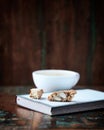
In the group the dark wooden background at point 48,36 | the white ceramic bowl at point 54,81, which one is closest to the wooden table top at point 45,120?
the white ceramic bowl at point 54,81

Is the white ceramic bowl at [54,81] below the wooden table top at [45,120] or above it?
above

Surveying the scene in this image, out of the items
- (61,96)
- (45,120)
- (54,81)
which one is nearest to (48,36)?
(54,81)

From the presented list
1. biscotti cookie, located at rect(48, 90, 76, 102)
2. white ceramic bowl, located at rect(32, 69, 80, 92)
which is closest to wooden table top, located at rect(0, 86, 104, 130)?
biscotti cookie, located at rect(48, 90, 76, 102)

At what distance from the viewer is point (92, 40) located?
315 cm

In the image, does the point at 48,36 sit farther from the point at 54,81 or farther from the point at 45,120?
the point at 45,120

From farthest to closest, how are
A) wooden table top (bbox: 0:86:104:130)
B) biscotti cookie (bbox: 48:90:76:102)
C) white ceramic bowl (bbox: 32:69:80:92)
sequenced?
1. white ceramic bowl (bbox: 32:69:80:92)
2. biscotti cookie (bbox: 48:90:76:102)
3. wooden table top (bbox: 0:86:104:130)

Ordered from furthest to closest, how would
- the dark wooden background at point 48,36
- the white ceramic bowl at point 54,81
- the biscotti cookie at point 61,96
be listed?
the dark wooden background at point 48,36
the white ceramic bowl at point 54,81
the biscotti cookie at point 61,96

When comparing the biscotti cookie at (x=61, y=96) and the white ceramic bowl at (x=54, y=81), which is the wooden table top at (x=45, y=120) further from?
the white ceramic bowl at (x=54, y=81)

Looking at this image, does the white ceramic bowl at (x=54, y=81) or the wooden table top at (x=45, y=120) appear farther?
the white ceramic bowl at (x=54, y=81)

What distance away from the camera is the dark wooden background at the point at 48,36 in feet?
10.2

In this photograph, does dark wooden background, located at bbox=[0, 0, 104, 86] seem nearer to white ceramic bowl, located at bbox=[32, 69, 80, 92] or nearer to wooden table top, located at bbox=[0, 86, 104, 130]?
white ceramic bowl, located at bbox=[32, 69, 80, 92]

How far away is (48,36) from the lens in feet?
10.2

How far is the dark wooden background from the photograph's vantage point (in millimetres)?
3094

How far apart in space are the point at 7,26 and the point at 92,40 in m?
0.67
